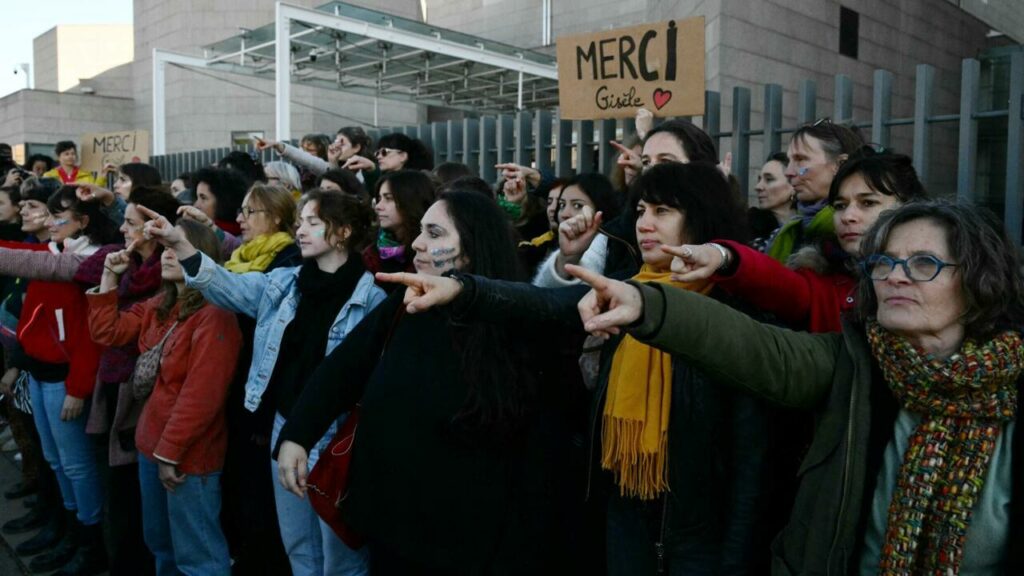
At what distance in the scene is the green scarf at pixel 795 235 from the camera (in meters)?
2.52

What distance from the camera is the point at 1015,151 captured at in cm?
380

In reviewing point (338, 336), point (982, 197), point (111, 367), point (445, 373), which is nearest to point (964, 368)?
point (445, 373)

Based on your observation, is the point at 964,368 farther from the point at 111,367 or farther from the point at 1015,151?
the point at 111,367

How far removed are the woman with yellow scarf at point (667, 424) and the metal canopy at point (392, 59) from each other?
764cm

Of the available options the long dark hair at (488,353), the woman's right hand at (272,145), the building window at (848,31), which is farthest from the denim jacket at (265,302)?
the building window at (848,31)

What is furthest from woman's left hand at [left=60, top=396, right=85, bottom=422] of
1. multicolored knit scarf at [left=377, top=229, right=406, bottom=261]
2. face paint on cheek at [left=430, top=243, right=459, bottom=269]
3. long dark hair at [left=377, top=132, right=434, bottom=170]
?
face paint on cheek at [left=430, top=243, right=459, bottom=269]

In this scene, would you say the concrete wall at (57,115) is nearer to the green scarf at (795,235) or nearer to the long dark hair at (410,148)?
the long dark hair at (410,148)

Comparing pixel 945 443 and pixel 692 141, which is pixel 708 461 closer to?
pixel 945 443

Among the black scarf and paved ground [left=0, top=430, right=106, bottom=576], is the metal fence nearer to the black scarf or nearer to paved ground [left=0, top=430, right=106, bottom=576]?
the black scarf

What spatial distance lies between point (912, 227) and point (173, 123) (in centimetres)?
1836

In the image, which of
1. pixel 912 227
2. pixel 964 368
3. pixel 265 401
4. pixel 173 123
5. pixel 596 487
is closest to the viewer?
pixel 964 368

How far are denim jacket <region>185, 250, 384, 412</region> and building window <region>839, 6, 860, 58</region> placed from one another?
8062 mm

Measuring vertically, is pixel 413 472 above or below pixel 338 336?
below

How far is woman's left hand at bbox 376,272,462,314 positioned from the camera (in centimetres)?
207
